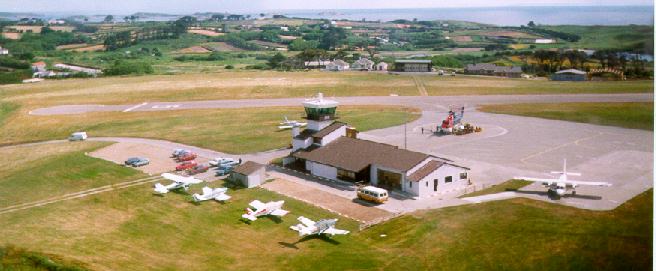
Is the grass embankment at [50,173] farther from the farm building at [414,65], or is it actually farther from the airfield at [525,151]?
the farm building at [414,65]

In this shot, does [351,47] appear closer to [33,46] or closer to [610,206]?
[33,46]

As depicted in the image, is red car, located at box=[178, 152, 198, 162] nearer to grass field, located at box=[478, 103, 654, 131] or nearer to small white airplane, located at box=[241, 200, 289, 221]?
small white airplane, located at box=[241, 200, 289, 221]

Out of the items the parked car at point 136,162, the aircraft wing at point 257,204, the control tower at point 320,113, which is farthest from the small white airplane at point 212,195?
the control tower at point 320,113

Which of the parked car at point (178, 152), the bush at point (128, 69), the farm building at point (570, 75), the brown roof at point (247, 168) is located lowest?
the parked car at point (178, 152)

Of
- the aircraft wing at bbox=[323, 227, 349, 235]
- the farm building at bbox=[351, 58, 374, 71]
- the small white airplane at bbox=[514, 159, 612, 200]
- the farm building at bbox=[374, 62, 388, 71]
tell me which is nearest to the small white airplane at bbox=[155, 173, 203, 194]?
the aircraft wing at bbox=[323, 227, 349, 235]

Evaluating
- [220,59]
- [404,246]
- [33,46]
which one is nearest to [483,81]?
[404,246]
